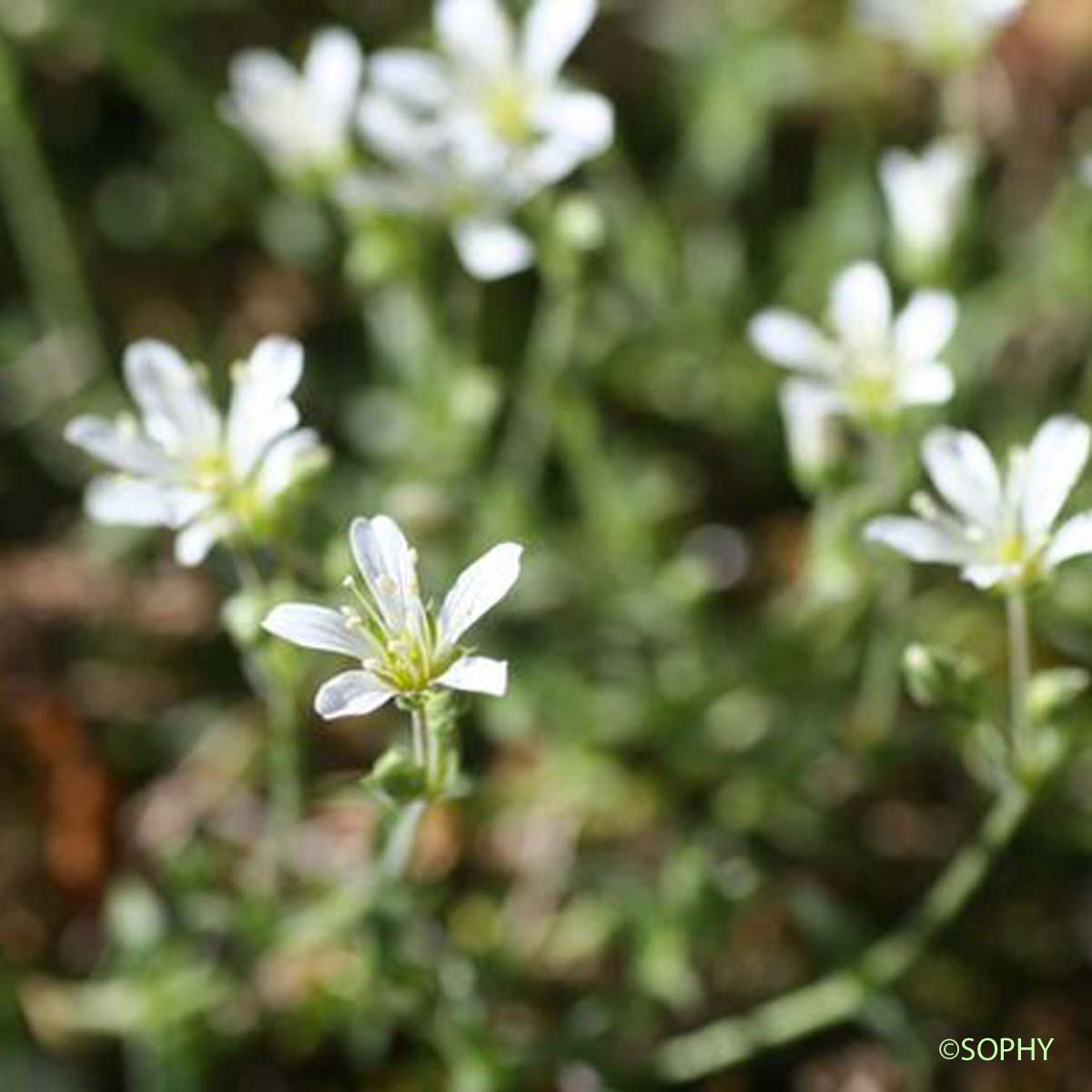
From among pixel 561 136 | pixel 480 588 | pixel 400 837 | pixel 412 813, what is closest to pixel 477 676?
pixel 480 588

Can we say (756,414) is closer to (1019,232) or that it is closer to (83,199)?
(1019,232)

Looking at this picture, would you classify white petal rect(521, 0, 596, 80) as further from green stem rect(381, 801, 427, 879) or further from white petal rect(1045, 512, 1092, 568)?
green stem rect(381, 801, 427, 879)

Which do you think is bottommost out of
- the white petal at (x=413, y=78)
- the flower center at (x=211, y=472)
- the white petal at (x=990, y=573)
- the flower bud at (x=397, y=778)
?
the flower bud at (x=397, y=778)

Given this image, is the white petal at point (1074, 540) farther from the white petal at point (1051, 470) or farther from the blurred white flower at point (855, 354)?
the blurred white flower at point (855, 354)

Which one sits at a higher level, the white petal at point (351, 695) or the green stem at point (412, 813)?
the white petal at point (351, 695)

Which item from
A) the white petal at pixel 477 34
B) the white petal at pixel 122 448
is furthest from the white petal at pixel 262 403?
the white petal at pixel 477 34

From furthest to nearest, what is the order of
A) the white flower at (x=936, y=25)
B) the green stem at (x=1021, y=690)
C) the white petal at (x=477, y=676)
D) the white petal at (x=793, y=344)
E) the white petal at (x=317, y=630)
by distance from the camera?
1. the white flower at (x=936, y=25)
2. the white petal at (x=793, y=344)
3. the green stem at (x=1021, y=690)
4. the white petal at (x=317, y=630)
5. the white petal at (x=477, y=676)

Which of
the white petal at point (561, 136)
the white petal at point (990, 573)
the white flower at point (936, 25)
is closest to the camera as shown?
the white petal at point (990, 573)
